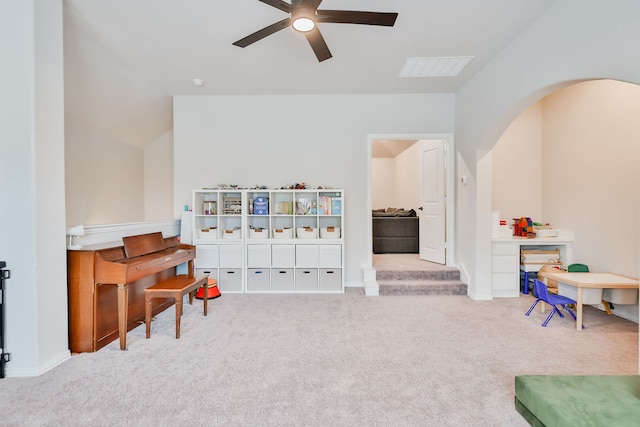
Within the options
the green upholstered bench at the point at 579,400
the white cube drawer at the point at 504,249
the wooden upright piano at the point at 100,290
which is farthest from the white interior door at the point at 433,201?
the wooden upright piano at the point at 100,290

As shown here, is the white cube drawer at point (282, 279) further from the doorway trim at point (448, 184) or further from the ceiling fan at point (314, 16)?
the ceiling fan at point (314, 16)

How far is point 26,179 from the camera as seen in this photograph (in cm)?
214

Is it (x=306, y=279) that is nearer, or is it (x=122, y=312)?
(x=122, y=312)

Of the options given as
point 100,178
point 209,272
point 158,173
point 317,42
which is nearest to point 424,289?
point 209,272

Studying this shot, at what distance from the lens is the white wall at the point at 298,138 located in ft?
14.9

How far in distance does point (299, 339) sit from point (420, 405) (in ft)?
4.02

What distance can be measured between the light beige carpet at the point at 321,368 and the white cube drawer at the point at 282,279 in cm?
73

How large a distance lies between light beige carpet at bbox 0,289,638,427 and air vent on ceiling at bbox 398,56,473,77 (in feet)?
9.42

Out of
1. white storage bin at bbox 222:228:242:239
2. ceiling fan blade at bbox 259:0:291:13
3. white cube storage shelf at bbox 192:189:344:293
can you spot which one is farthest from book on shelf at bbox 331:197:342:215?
ceiling fan blade at bbox 259:0:291:13

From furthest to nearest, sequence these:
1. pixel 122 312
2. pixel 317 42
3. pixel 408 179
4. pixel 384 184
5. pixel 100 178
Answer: pixel 384 184, pixel 408 179, pixel 100 178, pixel 122 312, pixel 317 42

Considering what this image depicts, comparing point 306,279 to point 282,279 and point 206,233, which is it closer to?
point 282,279

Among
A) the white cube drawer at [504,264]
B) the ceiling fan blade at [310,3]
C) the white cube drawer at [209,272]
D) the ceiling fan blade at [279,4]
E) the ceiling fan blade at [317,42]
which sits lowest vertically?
the white cube drawer at [209,272]

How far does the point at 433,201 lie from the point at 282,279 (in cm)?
275

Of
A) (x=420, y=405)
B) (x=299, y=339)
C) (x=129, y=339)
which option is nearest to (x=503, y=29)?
(x=420, y=405)
